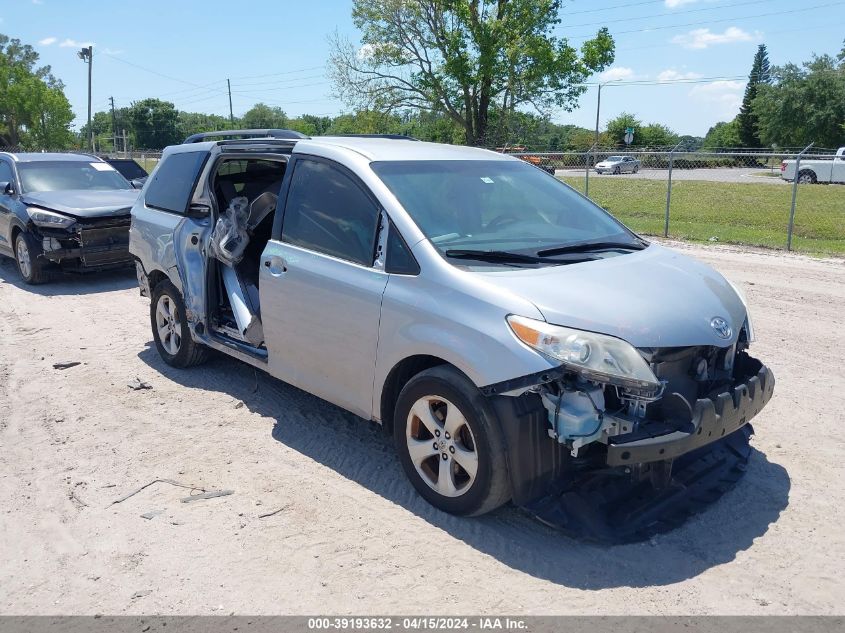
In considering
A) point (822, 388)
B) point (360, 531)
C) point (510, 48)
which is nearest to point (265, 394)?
point (360, 531)

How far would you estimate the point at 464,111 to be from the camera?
29797mm

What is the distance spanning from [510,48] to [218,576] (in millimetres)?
25621

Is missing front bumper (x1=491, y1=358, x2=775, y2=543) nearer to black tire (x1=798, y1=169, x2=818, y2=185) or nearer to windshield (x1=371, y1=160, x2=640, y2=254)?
windshield (x1=371, y1=160, x2=640, y2=254)

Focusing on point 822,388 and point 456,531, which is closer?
point 456,531

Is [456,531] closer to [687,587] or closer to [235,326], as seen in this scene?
[687,587]

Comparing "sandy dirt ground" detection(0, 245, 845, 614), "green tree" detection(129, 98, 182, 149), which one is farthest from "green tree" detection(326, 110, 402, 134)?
"green tree" detection(129, 98, 182, 149)

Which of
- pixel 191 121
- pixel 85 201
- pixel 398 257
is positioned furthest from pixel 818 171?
pixel 191 121

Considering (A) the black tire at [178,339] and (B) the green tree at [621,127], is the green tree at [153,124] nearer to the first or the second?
(B) the green tree at [621,127]

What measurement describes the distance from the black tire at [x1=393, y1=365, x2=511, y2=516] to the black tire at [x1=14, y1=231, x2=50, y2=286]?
8396 mm

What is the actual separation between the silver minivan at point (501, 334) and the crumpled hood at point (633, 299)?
11 millimetres

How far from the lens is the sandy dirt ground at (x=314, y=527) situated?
125 inches

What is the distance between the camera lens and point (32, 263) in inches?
404

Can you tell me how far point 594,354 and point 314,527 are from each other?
172 centimetres

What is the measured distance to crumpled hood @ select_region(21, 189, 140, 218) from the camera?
10141mm
